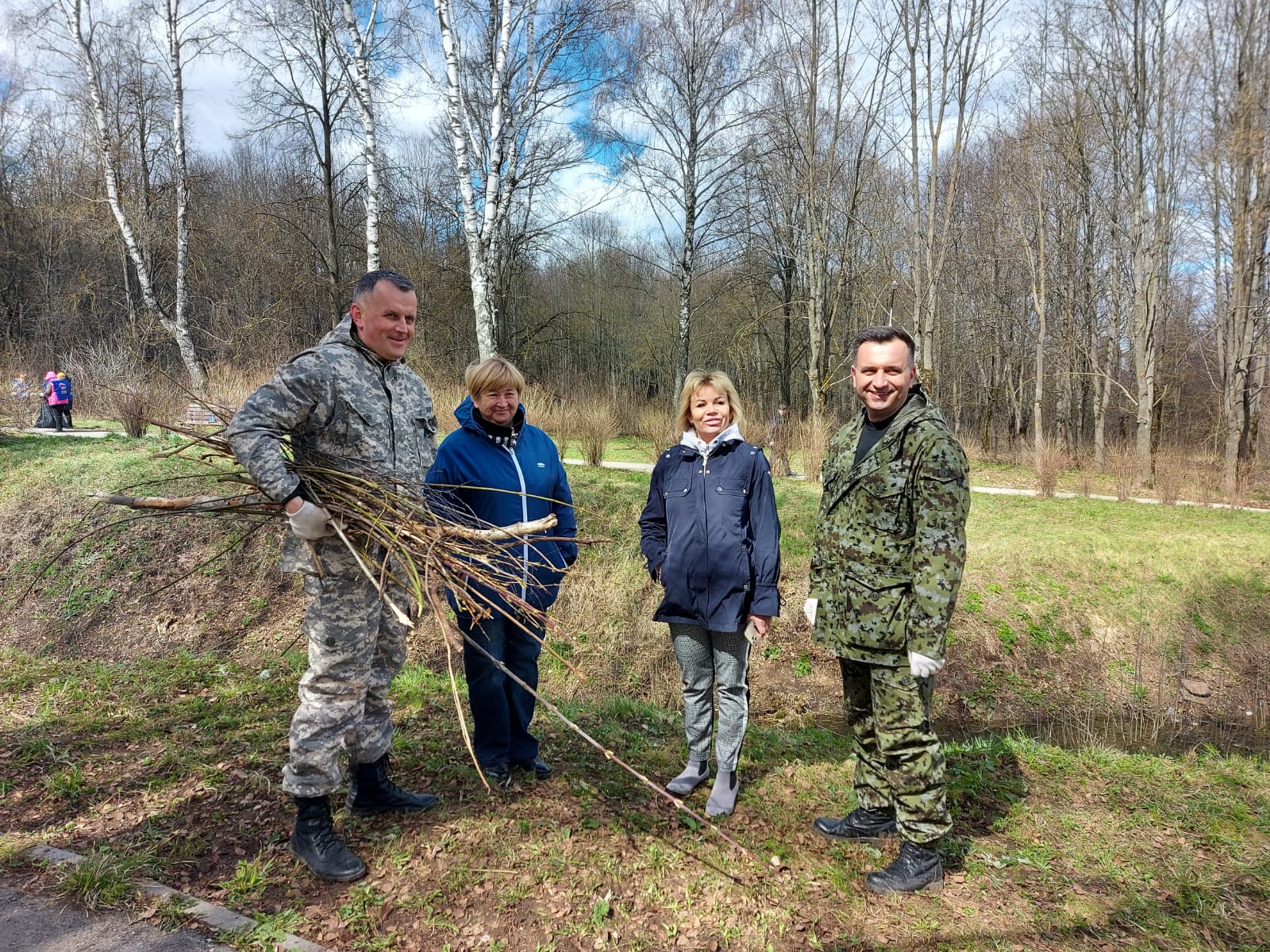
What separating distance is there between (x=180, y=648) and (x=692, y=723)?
16.2ft

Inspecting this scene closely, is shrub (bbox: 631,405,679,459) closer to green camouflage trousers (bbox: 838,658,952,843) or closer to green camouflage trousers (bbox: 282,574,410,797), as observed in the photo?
green camouflage trousers (bbox: 838,658,952,843)

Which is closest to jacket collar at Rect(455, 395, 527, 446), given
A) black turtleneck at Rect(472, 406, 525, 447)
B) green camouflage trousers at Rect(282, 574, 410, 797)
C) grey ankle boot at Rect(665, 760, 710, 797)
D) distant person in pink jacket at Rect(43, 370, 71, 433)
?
black turtleneck at Rect(472, 406, 525, 447)

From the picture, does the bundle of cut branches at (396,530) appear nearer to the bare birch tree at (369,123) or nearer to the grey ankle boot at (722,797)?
the grey ankle boot at (722,797)

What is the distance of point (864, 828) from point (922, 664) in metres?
1.01

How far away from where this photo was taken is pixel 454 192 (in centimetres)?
2009

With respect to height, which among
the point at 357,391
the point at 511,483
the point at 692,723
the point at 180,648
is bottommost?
the point at 180,648

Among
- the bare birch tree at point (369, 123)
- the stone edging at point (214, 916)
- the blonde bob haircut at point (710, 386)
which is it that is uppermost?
the bare birch tree at point (369, 123)

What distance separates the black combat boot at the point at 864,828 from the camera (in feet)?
9.63

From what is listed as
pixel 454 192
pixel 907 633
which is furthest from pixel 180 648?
pixel 454 192

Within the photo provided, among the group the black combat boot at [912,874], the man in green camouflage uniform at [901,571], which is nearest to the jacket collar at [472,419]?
the man in green camouflage uniform at [901,571]

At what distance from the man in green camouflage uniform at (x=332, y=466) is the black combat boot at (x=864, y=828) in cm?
201

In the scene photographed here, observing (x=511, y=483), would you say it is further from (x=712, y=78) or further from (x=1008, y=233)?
(x=1008, y=233)

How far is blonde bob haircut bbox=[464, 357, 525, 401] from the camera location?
9.78ft

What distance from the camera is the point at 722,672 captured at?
3012 millimetres
